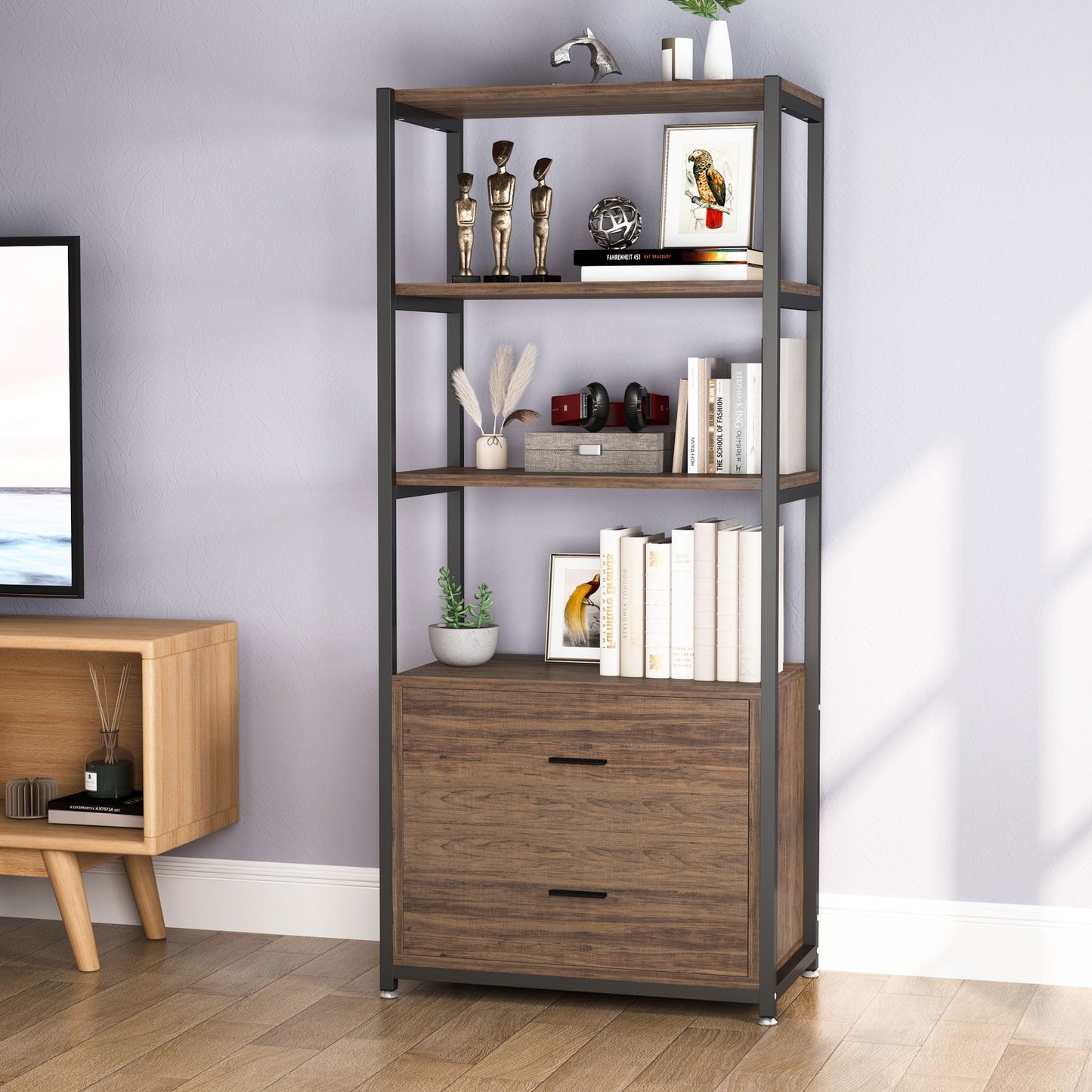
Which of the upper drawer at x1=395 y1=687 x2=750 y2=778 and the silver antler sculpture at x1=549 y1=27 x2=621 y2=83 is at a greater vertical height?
the silver antler sculpture at x1=549 y1=27 x2=621 y2=83

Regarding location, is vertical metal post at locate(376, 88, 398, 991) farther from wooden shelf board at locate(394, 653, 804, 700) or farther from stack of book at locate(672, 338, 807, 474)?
stack of book at locate(672, 338, 807, 474)

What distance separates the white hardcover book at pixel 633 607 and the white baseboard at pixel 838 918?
72 centimetres

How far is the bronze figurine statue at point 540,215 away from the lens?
329 cm

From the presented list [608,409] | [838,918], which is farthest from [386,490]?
[838,918]

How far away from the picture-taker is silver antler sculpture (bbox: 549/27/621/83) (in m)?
3.27

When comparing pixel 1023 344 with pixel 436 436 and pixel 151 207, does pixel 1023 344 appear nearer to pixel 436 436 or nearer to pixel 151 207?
pixel 436 436

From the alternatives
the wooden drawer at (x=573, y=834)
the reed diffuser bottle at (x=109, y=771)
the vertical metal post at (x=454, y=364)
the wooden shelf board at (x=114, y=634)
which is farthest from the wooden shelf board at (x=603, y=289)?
the reed diffuser bottle at (x=109, y=771)

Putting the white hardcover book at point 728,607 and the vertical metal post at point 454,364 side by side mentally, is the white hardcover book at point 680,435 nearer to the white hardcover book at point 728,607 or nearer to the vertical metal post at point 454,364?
the white hardcover book at point 728,607

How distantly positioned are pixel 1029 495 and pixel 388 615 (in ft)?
4.42

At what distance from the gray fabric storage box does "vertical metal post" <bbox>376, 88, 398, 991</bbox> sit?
0.97 feet

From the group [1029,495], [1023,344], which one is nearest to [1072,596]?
[1029,495]

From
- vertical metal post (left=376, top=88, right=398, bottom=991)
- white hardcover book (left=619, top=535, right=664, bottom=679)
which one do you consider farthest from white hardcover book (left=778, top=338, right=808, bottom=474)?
vertical metal post (left=376, top=88, right=398, bottom=991)

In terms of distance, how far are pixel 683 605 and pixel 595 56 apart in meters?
1.15

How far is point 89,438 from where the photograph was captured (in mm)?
3824
